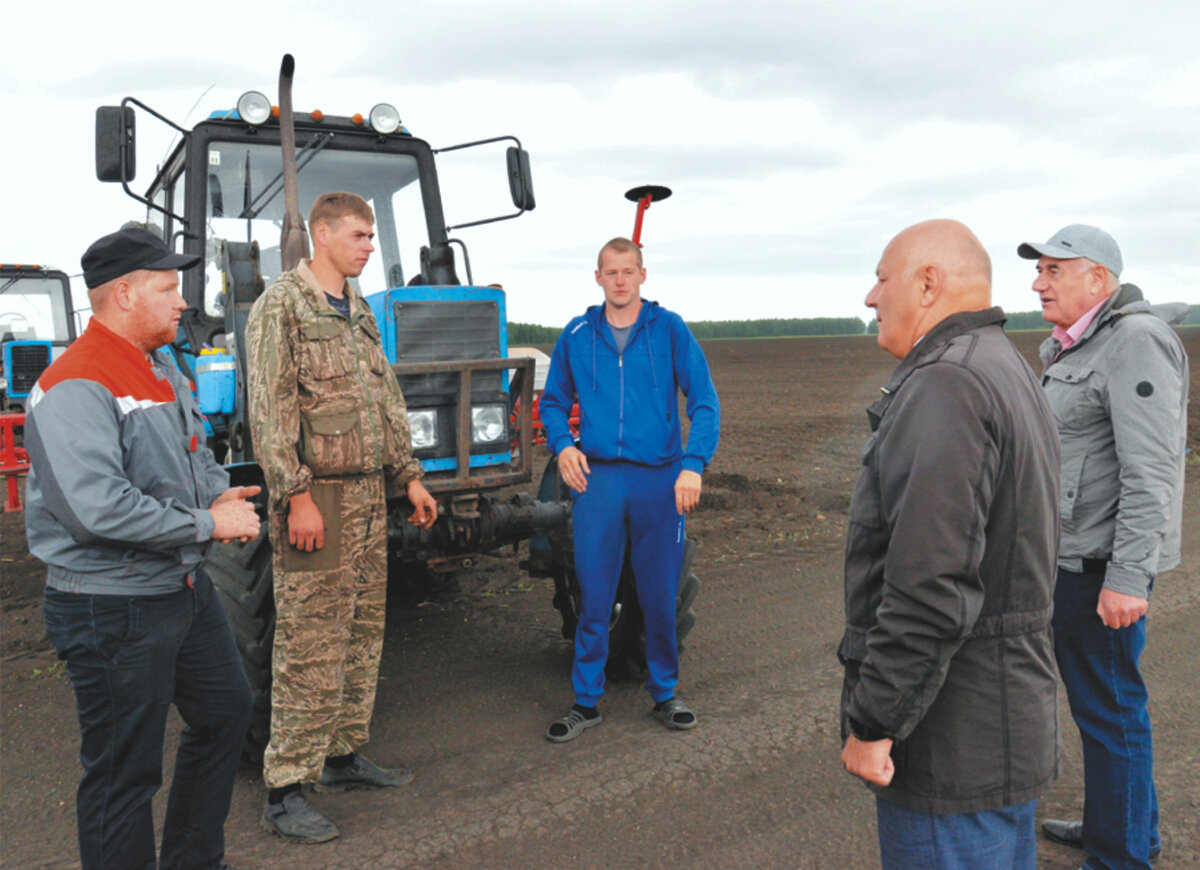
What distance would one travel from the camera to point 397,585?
5.89m

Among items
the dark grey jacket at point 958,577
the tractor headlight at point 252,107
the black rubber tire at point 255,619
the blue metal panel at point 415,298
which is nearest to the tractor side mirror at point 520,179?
the blue metal panel at point 415,298

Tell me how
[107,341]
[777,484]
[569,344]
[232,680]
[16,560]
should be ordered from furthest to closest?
[777,484] → [16,560] → [569,344] → [232,680] → [107,341]

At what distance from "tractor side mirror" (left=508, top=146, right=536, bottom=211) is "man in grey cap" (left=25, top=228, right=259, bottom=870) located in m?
2.69

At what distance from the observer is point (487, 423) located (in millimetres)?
4066

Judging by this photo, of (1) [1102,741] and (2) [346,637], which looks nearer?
(1) [1102,741]

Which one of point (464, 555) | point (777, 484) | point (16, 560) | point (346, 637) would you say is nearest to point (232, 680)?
point (346, 637)

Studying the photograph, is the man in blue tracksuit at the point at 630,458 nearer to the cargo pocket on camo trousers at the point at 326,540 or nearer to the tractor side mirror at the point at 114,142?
the cargo pocket on camo trousers at the point at 326,540

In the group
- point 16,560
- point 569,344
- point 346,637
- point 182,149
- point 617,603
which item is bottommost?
point 16,560

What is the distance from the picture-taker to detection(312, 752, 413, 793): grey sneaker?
11.0 ft

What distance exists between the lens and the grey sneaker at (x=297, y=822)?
9.85 ft

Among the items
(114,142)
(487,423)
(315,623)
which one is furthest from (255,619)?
(114,142)

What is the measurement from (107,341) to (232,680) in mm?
1072

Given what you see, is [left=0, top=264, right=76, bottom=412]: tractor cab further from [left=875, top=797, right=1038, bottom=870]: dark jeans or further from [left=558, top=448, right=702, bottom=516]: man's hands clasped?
[left=875, top=797, right=1038, bottom=870]: dark jeans

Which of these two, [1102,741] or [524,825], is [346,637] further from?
[1102,741]
